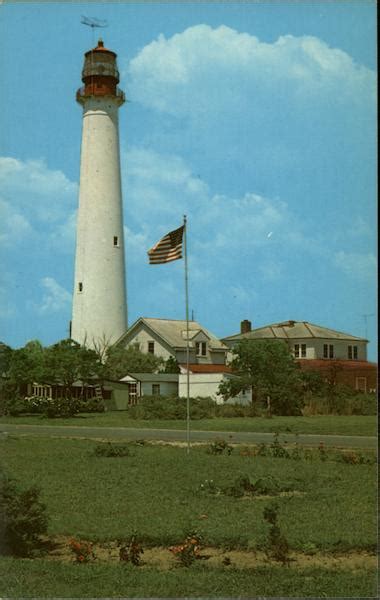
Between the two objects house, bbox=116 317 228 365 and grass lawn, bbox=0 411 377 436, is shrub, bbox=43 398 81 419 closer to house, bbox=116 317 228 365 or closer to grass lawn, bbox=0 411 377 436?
grass lawn, bbox=0 411 377 436

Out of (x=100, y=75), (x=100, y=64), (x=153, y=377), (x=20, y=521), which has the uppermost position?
(x=100, y=64)

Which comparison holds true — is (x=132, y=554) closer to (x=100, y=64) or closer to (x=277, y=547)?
(x=277, y=547)

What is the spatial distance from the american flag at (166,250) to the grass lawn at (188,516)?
16.1 ft

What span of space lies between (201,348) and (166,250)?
40077mm

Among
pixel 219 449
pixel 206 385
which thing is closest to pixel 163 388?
pixel 206 385

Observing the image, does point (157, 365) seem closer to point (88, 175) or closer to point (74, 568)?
point (88, 175)

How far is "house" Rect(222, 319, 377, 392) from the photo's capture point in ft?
185

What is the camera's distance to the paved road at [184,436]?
22.9 metres

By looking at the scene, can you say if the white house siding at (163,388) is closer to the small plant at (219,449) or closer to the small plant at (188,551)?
the small plant at (219,449)

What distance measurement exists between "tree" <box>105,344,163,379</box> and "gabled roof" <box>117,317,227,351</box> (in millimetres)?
1080

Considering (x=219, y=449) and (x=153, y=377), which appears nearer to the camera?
(x=219, y=449)

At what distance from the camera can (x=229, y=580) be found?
8047mm

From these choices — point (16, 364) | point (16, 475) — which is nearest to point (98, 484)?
point (16, 475)

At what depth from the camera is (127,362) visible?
5172 centimetres
